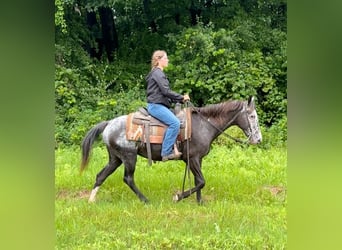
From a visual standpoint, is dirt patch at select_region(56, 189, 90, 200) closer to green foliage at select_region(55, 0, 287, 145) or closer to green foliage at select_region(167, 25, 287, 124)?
green foliage at select_region(55, 0, 287, 145)

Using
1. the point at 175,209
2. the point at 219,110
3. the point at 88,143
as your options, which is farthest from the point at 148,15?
the point at 175,209

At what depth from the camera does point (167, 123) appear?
6.26 meters

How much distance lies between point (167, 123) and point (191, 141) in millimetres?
468

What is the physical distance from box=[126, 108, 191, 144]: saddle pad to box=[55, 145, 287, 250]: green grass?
74 centimetres

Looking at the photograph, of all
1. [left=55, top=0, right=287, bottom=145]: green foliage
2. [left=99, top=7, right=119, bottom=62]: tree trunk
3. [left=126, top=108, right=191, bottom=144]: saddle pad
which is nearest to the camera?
[left=126, top=108, right=191, bottom=144]: saddle pad

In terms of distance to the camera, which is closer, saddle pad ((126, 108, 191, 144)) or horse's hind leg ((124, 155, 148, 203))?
saddle pad ((126, 108, 191, 144))

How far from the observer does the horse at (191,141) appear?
21.3ft

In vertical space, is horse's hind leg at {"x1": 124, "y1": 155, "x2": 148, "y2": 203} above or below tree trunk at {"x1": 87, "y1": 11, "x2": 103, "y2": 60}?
below

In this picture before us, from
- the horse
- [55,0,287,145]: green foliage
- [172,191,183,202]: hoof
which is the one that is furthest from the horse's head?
[55,0,287,145]: green foliage

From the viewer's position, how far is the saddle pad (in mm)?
6359

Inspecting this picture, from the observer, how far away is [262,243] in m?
4.66
